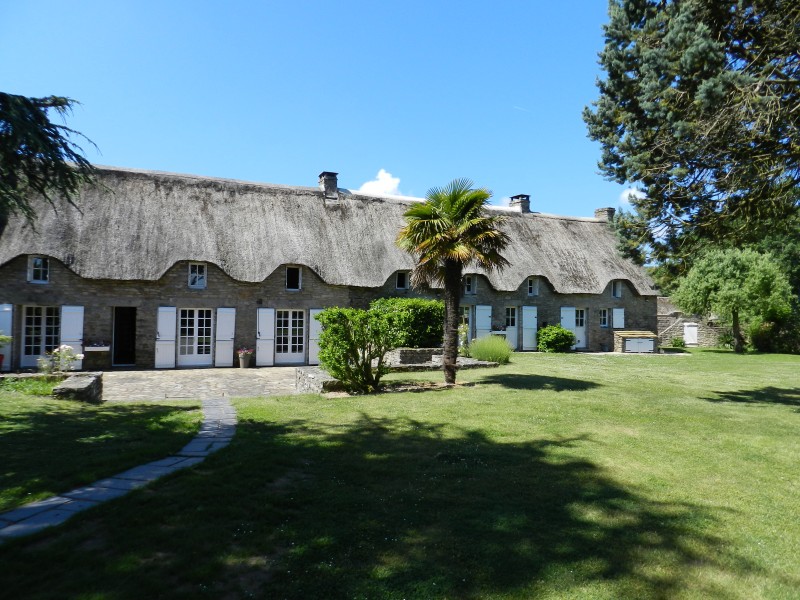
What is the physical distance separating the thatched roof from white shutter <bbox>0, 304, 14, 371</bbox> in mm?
1497

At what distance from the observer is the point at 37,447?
230 inches

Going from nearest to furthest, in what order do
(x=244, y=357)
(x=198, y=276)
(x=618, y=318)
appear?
(x=244, y=357) < (x=198, y=276) < (x=618, y=318)

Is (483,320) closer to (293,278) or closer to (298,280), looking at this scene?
(298,280)

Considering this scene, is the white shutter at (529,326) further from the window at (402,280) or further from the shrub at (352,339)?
the shrub at (352,339)

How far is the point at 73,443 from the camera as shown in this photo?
612 cm

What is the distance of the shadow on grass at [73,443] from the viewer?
186 inches

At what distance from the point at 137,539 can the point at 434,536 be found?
6.80 ft

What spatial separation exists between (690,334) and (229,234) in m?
28.4

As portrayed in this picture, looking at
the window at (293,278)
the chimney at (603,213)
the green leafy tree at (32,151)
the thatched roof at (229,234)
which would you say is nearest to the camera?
the green leafy tree at (32,151)

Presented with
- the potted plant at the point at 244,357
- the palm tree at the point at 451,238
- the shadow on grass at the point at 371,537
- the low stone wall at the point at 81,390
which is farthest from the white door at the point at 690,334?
the low stone wall at the point at 81,390

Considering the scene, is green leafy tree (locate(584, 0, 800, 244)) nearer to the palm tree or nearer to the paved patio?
the palm tree

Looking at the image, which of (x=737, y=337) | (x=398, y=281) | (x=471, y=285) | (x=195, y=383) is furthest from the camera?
(x=737, y=337)

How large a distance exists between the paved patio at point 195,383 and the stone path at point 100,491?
4.61 m

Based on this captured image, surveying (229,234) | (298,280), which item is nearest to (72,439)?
(298,280)
